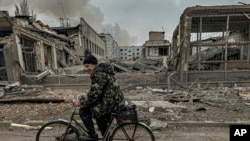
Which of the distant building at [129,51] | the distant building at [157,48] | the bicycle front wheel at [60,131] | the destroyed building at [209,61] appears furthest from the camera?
the distant building at [129,51]

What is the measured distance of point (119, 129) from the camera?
3.60 metres

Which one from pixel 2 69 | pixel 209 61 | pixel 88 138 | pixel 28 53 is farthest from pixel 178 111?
pixel 28 53

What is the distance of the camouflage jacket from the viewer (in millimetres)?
3279

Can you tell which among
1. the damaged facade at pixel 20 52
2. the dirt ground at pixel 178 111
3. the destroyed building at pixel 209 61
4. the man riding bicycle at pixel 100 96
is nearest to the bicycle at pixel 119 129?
the man riding bicycle at pixel 100 96

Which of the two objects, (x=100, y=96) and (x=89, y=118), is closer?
(x=100, y=96)

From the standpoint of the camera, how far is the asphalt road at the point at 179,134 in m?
4.76

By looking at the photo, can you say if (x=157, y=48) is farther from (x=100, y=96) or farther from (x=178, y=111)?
(x=100, y=96)

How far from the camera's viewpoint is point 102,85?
3.27 m

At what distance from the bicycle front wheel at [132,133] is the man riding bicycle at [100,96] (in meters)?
0.26

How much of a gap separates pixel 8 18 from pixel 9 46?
1.61m

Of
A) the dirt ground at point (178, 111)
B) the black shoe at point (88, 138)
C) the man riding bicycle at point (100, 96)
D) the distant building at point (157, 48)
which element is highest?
the distant building at point (157, 48)

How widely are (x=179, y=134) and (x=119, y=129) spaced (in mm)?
2072

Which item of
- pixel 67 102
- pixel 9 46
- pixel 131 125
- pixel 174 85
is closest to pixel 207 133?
pixel 131 125

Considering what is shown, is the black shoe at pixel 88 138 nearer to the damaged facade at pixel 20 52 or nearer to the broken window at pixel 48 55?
the damaged facade at pixel 20 52
